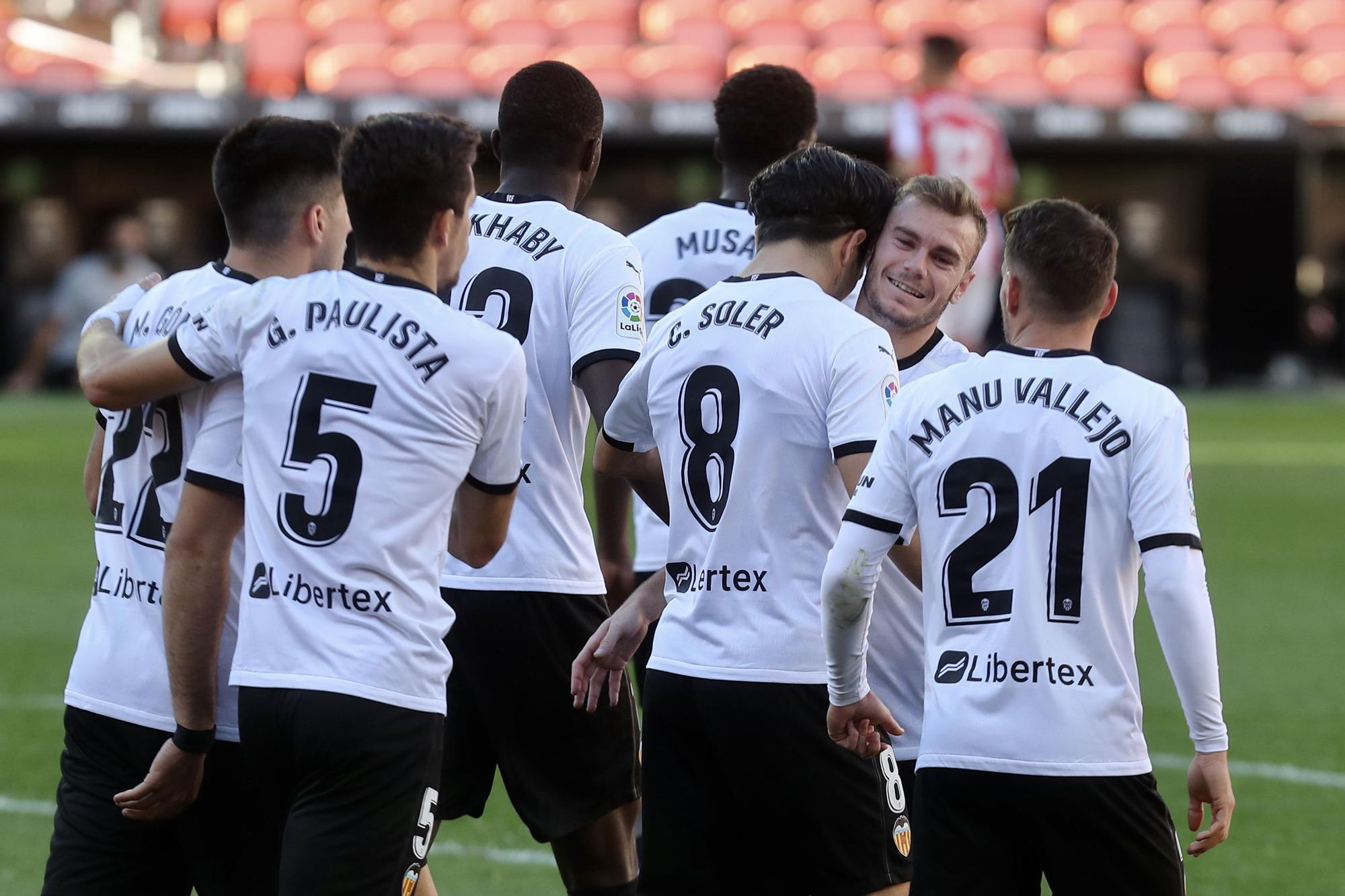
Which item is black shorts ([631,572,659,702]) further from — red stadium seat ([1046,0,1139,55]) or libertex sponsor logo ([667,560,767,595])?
red stadium seat ([1046,0,1139,55])

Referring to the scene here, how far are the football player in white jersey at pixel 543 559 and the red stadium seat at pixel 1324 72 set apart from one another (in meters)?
19.8

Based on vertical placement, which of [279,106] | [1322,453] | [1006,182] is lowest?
[1322,453]

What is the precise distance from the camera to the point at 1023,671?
3.00m

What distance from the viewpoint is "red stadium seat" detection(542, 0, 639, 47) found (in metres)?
21.7

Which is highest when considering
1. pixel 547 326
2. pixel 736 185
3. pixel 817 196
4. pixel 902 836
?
pixel 736 185

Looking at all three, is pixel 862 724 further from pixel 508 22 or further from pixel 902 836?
pixel 508 22

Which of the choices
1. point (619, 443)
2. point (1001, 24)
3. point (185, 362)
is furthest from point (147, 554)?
point (1001, 24)

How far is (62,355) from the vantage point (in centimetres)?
1900

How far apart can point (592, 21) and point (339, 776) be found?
19.9 m

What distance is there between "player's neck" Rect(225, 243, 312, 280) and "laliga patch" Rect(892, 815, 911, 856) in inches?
57.4

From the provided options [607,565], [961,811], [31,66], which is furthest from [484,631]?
[31,66]

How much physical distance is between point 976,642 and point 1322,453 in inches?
495

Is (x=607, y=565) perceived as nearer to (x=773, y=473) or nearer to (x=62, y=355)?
(x=773, y=473)

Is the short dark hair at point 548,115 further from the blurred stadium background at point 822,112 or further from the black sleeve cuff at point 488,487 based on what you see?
the blurred stadium background at point 822,112
